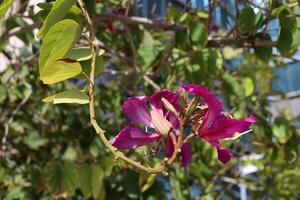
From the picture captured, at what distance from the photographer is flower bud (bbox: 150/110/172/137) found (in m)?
0.56

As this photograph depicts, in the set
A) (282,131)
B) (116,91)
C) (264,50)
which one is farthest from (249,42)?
(116,91)

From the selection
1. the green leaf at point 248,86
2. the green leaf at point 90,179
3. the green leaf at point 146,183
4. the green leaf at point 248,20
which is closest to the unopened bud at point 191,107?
the green leaf at point 248,20

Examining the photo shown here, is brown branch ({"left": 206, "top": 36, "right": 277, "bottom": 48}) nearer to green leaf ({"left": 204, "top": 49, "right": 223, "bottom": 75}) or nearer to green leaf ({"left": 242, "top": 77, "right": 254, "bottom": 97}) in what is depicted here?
green leaf ({"left": 204, "top": 49, "right": 223, "bottom": 75})

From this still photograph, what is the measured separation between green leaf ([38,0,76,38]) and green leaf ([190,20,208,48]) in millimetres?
609

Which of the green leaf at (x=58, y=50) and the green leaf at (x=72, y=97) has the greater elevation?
the green leaf at (x=58, y=50)

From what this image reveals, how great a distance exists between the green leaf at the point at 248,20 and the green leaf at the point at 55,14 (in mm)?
520

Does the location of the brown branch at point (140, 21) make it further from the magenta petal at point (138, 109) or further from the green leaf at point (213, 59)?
the magenta petal at point (138, 109)

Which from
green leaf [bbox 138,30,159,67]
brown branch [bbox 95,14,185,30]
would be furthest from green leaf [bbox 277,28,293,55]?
green leaf [bbox 138,30,159,67]

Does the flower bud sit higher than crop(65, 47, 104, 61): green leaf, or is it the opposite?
crop(65, 47, 104, 61): green leaf

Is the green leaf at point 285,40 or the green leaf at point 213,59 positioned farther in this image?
the green leaf at point 213,59

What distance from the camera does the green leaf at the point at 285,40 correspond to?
107 cm

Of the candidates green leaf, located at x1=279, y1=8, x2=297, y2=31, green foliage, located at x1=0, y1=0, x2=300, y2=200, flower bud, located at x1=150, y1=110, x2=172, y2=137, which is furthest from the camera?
green leaf, located at x1=279, y1=8, x2=297, y2=31

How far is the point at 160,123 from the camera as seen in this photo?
0.57 m

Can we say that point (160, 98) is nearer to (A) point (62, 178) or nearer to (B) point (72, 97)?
(B) point (72, 97)
